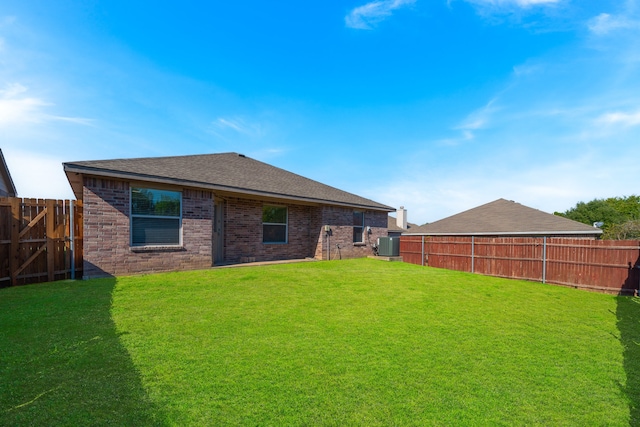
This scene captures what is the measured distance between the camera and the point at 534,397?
2732 mm

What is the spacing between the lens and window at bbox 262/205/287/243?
12.7m

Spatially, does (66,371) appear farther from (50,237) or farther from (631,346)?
(631,346)

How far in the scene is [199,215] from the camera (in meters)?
9.55

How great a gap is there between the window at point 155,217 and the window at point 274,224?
4107 mm

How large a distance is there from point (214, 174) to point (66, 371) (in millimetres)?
8592

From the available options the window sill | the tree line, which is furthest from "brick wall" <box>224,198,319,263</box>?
the tree line

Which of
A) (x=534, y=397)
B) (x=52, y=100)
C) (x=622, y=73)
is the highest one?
(x=622, y=73)

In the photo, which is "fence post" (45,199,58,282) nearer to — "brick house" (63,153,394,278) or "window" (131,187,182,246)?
"brick house" (63,153,394,278)

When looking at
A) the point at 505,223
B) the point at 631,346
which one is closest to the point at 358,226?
the point at 505,223

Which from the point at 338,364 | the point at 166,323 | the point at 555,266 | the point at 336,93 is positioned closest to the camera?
the point at 338,364

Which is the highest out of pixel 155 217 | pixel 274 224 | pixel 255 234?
pixel 155 217

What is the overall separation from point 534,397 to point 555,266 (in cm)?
962

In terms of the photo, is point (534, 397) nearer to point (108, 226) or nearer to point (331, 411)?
point (331, 411)

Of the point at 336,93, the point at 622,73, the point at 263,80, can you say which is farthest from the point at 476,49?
the point at 263,80
